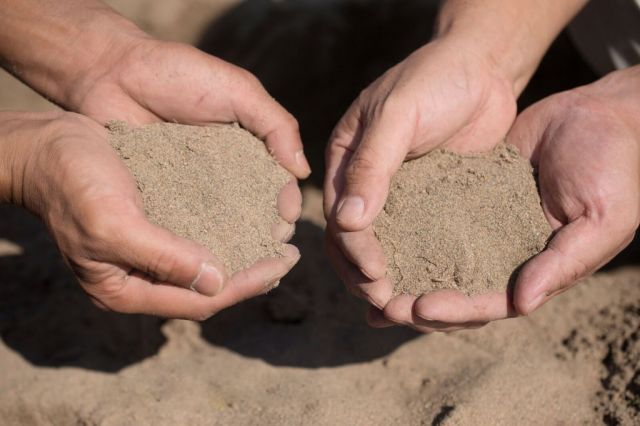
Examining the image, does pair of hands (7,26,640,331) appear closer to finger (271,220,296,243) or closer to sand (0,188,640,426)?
finger (271,220,296,243)

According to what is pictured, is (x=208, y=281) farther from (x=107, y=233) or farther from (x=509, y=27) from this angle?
(x=509, y=27)

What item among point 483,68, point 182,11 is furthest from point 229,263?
point 182,11

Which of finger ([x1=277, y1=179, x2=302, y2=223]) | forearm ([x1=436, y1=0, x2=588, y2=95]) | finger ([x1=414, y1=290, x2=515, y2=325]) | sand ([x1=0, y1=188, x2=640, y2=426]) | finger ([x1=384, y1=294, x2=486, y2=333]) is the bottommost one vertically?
sand ([x1=0, y1=188, x2=640, y2=426])

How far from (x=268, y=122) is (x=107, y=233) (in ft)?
2.35

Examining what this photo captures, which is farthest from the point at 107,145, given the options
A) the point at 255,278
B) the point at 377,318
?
the point at 377,318

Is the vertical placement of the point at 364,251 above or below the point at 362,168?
below

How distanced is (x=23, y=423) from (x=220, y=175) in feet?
3.35

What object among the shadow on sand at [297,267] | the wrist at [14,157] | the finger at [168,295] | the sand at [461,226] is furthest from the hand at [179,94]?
the shadow on sand at [297,267]

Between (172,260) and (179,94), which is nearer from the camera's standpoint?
(172,260)

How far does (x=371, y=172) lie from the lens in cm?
193

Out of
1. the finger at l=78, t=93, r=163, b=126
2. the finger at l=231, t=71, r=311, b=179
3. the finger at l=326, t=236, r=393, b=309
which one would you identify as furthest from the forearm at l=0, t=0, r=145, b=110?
the finger at l=326, t=236, r=393, b=309

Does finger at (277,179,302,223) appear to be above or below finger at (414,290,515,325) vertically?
below

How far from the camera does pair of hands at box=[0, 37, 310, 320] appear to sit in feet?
5.70

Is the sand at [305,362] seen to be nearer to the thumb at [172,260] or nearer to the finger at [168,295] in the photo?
the finger at [168,295]
